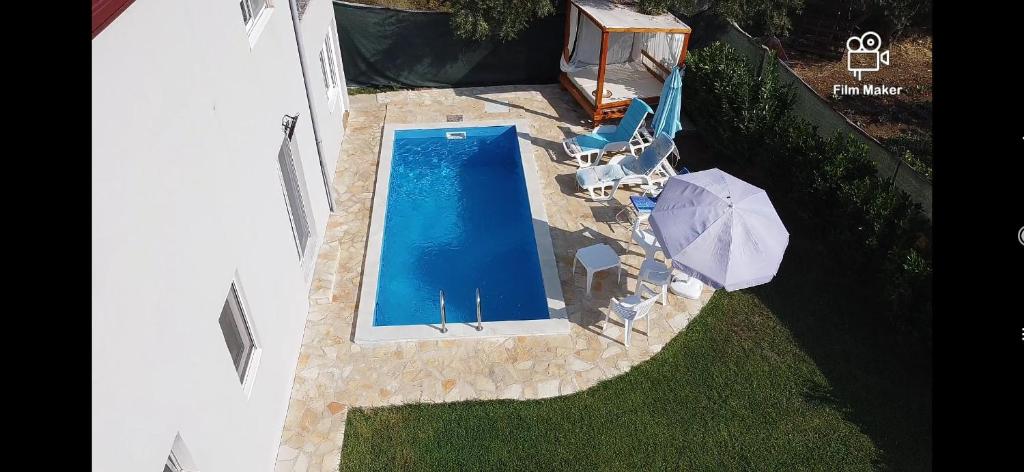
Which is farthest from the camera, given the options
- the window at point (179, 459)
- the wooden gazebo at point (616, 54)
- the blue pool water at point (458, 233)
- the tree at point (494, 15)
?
the tree at point (494, 15)

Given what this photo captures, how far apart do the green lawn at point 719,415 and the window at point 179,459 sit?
9.62 feet

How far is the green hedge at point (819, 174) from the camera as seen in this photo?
35.1 ft

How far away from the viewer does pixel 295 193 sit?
11547mm

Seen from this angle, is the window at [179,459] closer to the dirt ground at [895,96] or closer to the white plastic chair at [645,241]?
the white plastic chair at [645,241]

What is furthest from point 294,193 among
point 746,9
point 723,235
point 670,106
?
point 746,9

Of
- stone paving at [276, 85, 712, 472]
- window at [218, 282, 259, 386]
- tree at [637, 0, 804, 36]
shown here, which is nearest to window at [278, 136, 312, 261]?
stone paving at [276, 85, 712, 472]

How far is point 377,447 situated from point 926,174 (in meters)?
10.1

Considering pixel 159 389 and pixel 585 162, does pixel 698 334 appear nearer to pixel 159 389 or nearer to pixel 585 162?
pixel 585 162

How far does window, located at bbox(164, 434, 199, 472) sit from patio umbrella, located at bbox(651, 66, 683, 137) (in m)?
11.5

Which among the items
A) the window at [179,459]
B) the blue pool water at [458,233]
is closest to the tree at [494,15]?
the blue pool water at [458,233]

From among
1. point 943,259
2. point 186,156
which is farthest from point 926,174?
point 186,156

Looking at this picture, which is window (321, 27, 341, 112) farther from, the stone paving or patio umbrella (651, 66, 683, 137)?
patio umbrella (651, 66, 683, 137)

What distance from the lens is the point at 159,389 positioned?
5602 millimetres
